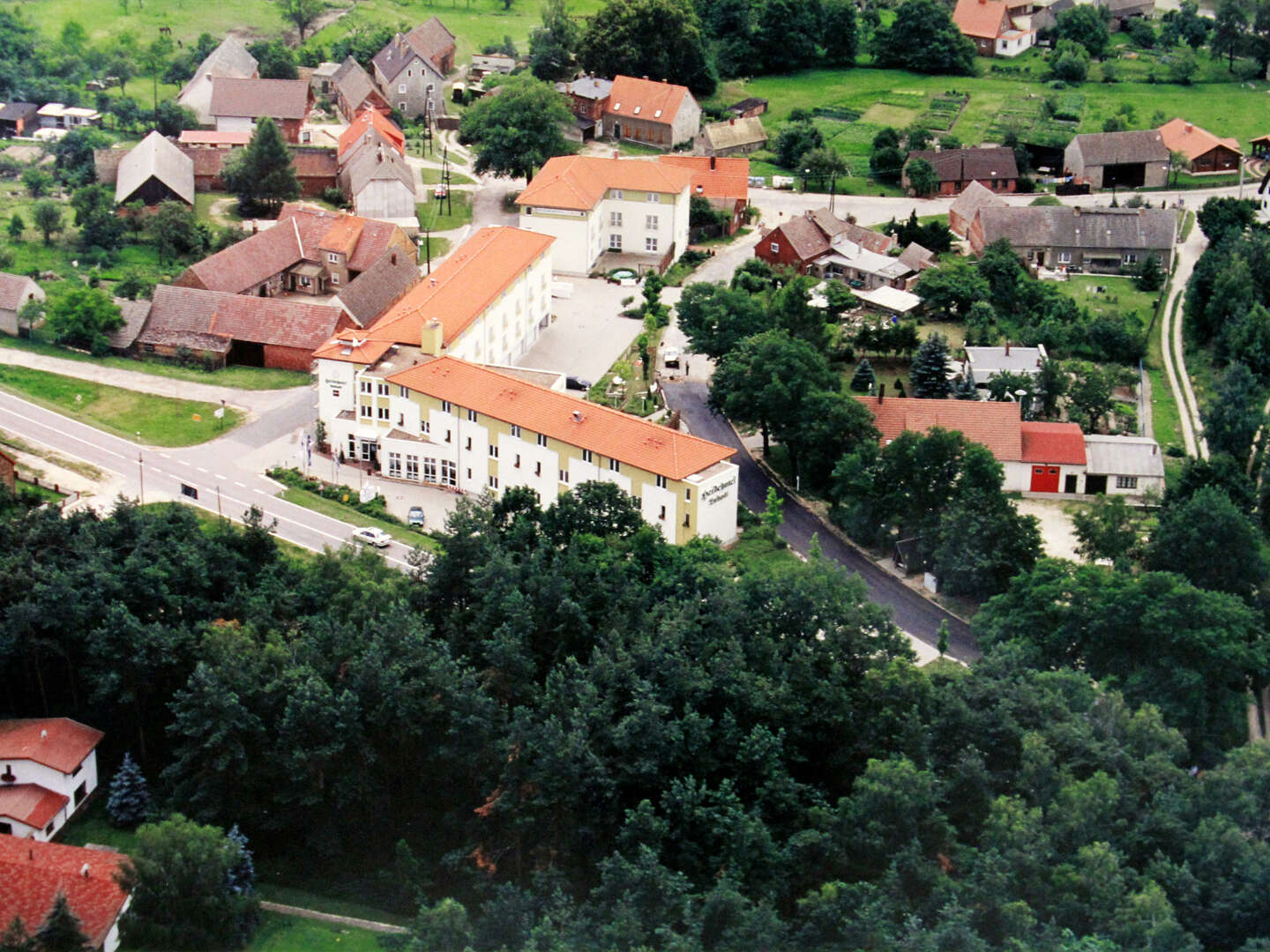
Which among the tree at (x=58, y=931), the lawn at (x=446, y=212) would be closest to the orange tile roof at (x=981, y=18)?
the lawn at (x=446, y=212)

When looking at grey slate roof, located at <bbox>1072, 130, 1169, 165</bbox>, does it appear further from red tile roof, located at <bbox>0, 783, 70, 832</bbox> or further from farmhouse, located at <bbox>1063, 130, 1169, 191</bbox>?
red tile roof, located at <bbox>0, 783, 70, 832</bbox>

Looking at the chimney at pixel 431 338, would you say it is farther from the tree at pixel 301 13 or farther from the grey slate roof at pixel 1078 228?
the tree at pixel 301 13

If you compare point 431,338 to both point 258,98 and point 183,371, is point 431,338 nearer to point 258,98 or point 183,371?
point 183,371

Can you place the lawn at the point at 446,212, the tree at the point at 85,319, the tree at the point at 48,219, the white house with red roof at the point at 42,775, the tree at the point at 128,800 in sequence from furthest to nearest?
the lawn at the point at 446,212, the tree at the point at 48,219, the tree at the point at 85,319, the tree at the point at 128,800, the white house with red roof at the point at 42,775

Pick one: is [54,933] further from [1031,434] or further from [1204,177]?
[1204,177]

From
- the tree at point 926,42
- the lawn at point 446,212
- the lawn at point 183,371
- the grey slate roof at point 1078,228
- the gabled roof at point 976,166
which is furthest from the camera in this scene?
the tree at point 926,42

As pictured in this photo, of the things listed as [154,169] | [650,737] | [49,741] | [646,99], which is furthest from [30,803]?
[646,99]
